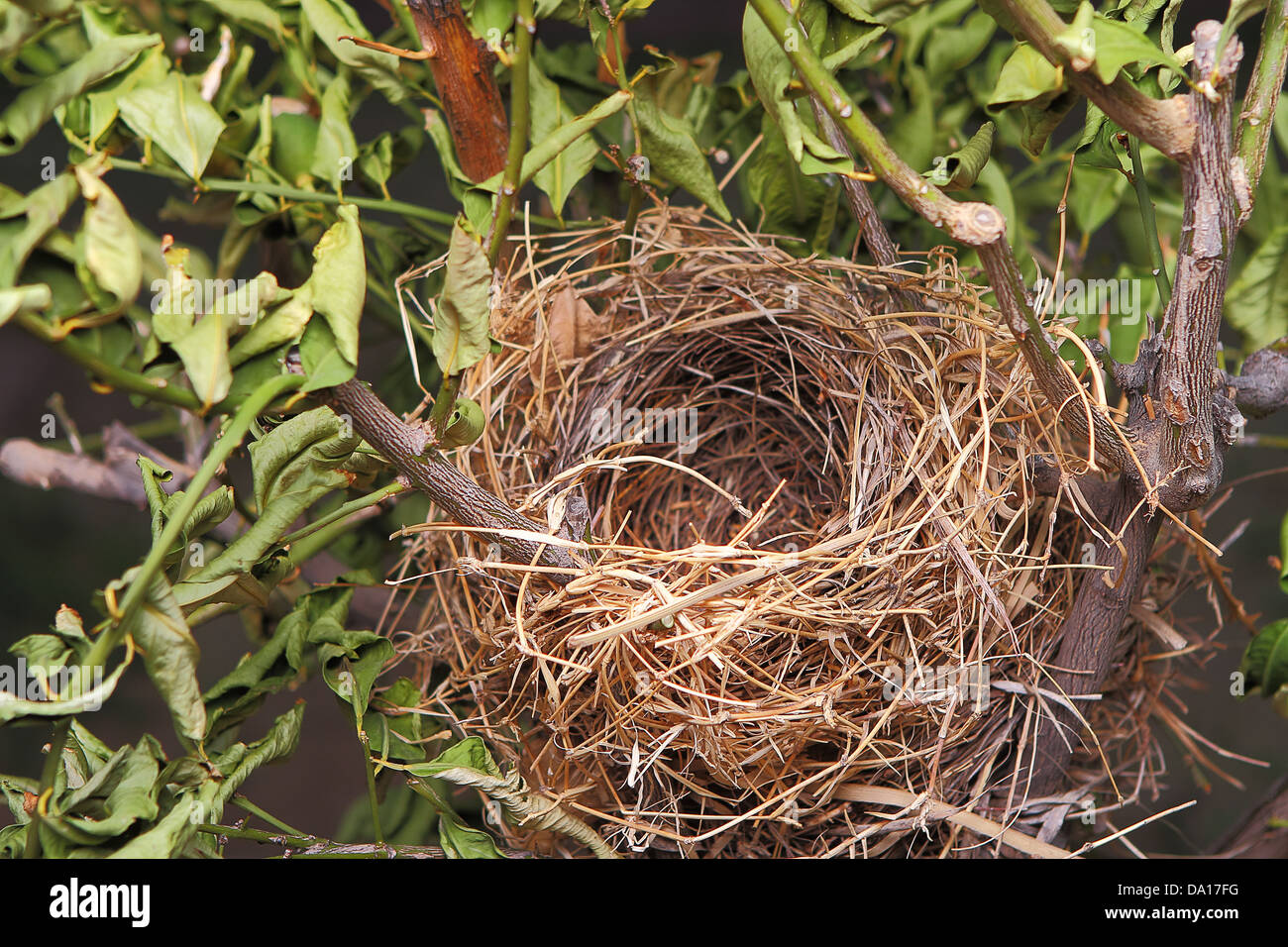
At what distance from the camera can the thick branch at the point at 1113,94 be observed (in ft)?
1.12

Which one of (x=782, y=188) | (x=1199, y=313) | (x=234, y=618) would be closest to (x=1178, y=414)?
(x=1199, y=313)

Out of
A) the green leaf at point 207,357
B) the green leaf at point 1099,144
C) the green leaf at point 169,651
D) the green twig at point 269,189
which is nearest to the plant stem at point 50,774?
the green leaf at point 169,651

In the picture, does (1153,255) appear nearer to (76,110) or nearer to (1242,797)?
(76,110)

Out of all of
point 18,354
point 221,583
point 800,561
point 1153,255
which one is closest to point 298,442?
point 221,583

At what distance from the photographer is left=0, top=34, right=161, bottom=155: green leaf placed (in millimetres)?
337

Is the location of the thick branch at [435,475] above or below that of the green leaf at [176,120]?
below

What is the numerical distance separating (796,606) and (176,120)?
0.44 metres

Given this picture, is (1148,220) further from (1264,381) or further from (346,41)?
(346,41)

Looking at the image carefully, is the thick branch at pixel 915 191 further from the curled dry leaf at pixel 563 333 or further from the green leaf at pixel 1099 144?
the curled dry leaf at pixel 563 333

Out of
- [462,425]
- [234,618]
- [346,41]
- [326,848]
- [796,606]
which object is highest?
[346,41]

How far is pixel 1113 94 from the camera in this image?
1.16ft

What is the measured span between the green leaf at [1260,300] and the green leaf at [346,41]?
54 cm

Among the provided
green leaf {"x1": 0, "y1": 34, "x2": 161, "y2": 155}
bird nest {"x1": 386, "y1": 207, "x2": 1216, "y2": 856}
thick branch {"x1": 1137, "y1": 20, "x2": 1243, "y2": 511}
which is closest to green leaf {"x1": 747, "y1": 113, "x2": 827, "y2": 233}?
bird nest {"x1": 386, "y1": 207, "x2": 1216, "y2": 856}
